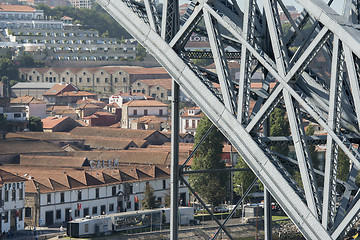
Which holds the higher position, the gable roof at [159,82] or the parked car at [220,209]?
the gable roof at [159,82]

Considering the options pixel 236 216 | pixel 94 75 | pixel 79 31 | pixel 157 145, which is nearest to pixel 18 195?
pixel 236 216

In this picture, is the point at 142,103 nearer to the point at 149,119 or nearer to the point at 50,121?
the point at 149,119

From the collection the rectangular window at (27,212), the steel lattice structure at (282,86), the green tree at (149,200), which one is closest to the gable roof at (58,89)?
the green tree at (149,200)

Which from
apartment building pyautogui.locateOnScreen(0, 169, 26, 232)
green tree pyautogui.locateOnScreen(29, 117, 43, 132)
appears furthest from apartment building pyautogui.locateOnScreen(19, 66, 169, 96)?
apartment building pyautogui.locateOnScreen(0, 169, 26, 232)

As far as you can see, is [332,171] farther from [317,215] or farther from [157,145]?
[157,145]

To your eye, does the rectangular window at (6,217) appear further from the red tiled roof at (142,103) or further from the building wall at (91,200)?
the red tiled roof at (142,103)
